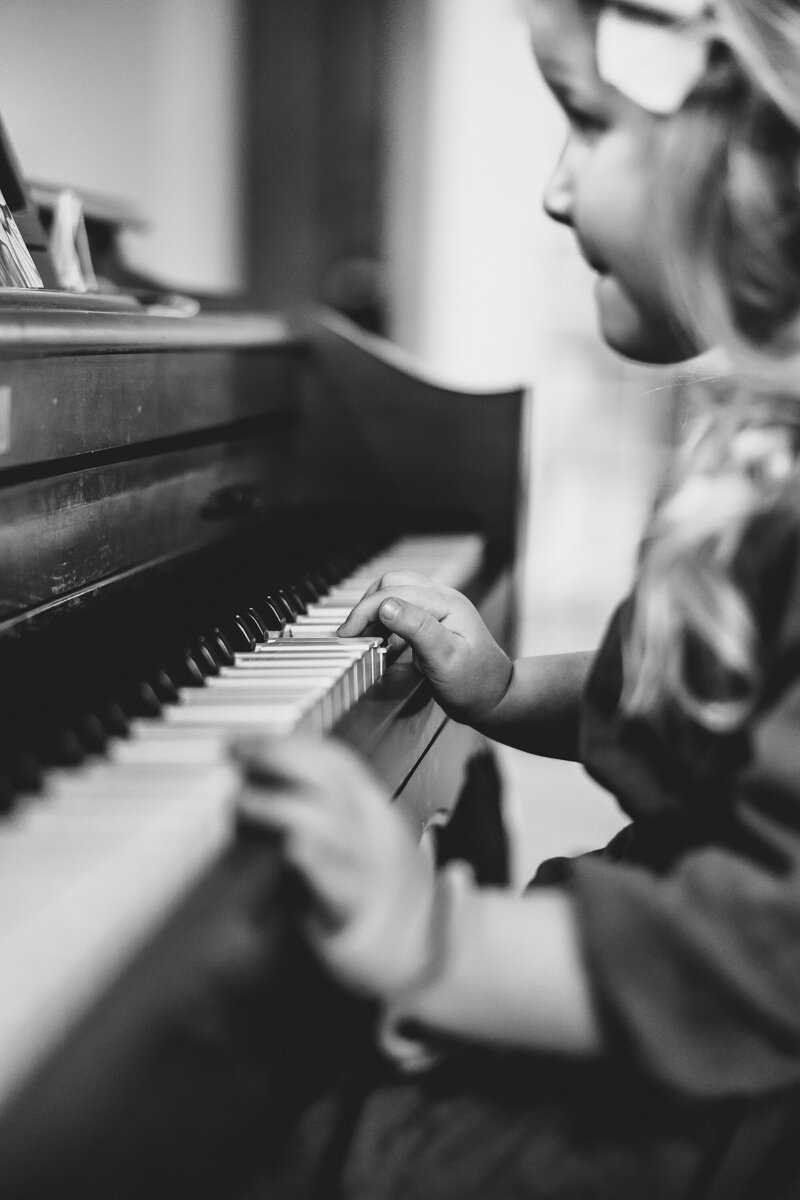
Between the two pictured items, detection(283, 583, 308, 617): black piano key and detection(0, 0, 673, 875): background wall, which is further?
detection(0, 0, 673, 875): background wall

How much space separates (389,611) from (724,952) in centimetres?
52

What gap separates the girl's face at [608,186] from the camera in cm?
86

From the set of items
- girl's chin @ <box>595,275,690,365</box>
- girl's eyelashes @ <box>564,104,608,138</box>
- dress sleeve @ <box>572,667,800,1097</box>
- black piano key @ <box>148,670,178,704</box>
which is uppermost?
girl's eyelashes @ <box>564,104,608,138</box>

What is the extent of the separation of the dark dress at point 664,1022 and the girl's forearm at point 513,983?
1 cm

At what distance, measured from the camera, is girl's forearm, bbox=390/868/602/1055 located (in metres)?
0.71

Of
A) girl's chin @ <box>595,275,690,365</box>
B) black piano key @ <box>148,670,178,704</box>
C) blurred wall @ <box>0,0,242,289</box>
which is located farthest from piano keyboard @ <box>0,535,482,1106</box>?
blurred wall @ <box>0,0,242,289</box>

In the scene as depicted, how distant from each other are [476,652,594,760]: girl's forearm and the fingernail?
15 centimetres

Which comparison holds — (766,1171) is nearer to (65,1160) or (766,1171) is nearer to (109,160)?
(65,1160)

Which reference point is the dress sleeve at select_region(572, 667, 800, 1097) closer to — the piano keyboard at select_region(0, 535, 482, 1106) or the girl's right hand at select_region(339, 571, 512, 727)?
the piano keyboard at select_region(0, 535, 482, 1106)

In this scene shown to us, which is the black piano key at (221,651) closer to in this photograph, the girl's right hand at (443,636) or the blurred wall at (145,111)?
the girl's right hand at (443,636)

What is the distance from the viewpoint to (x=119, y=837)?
64cm

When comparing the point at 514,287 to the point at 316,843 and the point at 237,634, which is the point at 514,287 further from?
the point at 316,843

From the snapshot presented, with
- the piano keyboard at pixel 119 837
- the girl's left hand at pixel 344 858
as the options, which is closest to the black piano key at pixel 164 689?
the piano keyboard at pixel 119 837

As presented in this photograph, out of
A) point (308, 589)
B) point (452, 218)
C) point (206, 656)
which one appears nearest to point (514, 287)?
point (452, 218)
